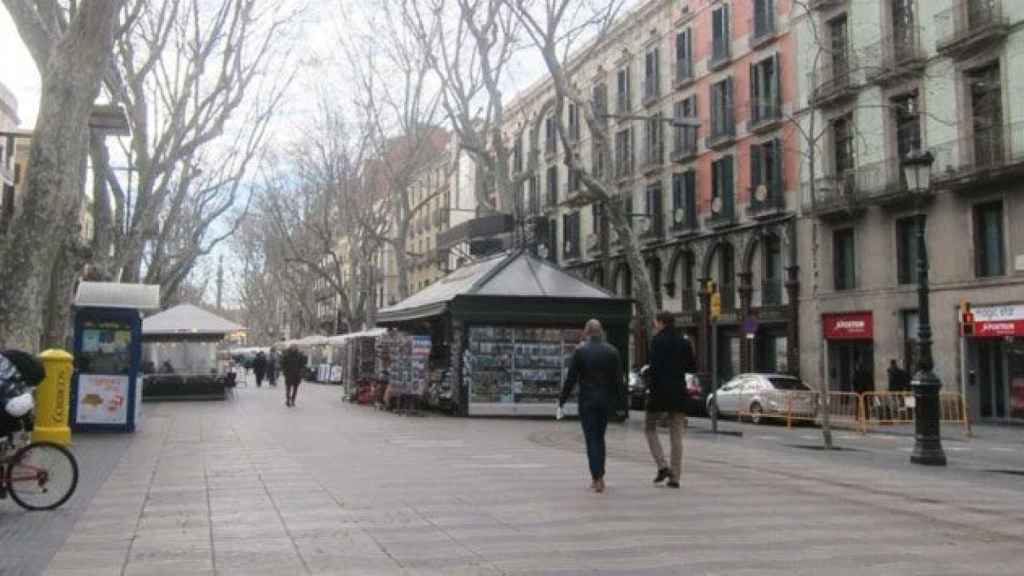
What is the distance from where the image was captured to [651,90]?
4441cm

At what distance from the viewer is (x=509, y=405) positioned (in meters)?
22.4

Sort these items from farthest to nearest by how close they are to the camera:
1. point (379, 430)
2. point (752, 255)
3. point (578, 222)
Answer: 1. point (578, 222)
2. point (752, 255)
3. point (379, 430)

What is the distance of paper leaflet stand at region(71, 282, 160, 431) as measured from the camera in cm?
1672

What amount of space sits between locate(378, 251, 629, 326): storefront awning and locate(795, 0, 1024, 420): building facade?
698 cm

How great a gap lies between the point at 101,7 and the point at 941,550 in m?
10.8

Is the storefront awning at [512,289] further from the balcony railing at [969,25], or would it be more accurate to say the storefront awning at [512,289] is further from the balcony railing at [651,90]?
the balcony railing at [651,90]

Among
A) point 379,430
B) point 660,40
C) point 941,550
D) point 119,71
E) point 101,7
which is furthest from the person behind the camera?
point 660,40

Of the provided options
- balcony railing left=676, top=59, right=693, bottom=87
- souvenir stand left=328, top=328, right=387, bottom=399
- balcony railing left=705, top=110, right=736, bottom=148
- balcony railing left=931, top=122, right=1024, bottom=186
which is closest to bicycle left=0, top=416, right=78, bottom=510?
souvenir stand left=328, top=328, right=387, bottom=399

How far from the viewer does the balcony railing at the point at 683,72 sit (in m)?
41.2

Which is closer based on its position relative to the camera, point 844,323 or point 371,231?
point 844,323

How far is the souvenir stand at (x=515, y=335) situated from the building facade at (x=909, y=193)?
271 inches

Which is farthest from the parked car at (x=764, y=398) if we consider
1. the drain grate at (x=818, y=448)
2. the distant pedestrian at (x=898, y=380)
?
the drain grate at (x=818, y=448)

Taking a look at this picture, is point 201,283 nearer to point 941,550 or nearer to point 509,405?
point 509,405

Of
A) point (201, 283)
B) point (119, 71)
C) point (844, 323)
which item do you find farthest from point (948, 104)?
point (201, 283)
